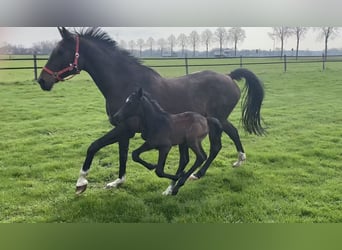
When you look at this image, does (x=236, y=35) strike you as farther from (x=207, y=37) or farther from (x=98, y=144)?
A: (x=98, y=144)

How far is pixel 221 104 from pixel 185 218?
785 millimetres

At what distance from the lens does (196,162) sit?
2.24m

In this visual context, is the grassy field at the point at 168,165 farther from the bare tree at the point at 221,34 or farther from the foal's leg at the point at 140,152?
the bare tree at the point at 221,34

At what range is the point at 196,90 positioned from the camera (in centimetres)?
232

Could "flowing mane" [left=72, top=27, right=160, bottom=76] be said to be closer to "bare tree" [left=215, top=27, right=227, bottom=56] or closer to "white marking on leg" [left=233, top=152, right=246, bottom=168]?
"bare tree" [left=215, top=27, right=227, bottom=56]

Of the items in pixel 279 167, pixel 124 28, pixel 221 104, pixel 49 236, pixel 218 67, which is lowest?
pixel 49 236

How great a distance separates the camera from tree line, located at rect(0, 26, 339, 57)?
224 centimetres

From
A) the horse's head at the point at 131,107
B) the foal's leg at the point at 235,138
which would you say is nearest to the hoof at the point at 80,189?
the horse's head at the point at 131,107

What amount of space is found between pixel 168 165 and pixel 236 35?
0.95 meters

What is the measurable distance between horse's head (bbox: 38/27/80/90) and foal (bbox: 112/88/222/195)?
41cm

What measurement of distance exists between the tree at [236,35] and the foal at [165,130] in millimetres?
546

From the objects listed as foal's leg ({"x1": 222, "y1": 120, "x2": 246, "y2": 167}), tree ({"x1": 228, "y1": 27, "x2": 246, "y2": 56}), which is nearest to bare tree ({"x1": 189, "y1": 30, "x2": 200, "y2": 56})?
tree ({"x1": 228, "y1": 27, "x2": 246, "y2": 56})

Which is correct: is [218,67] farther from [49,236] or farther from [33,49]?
[49,236]
